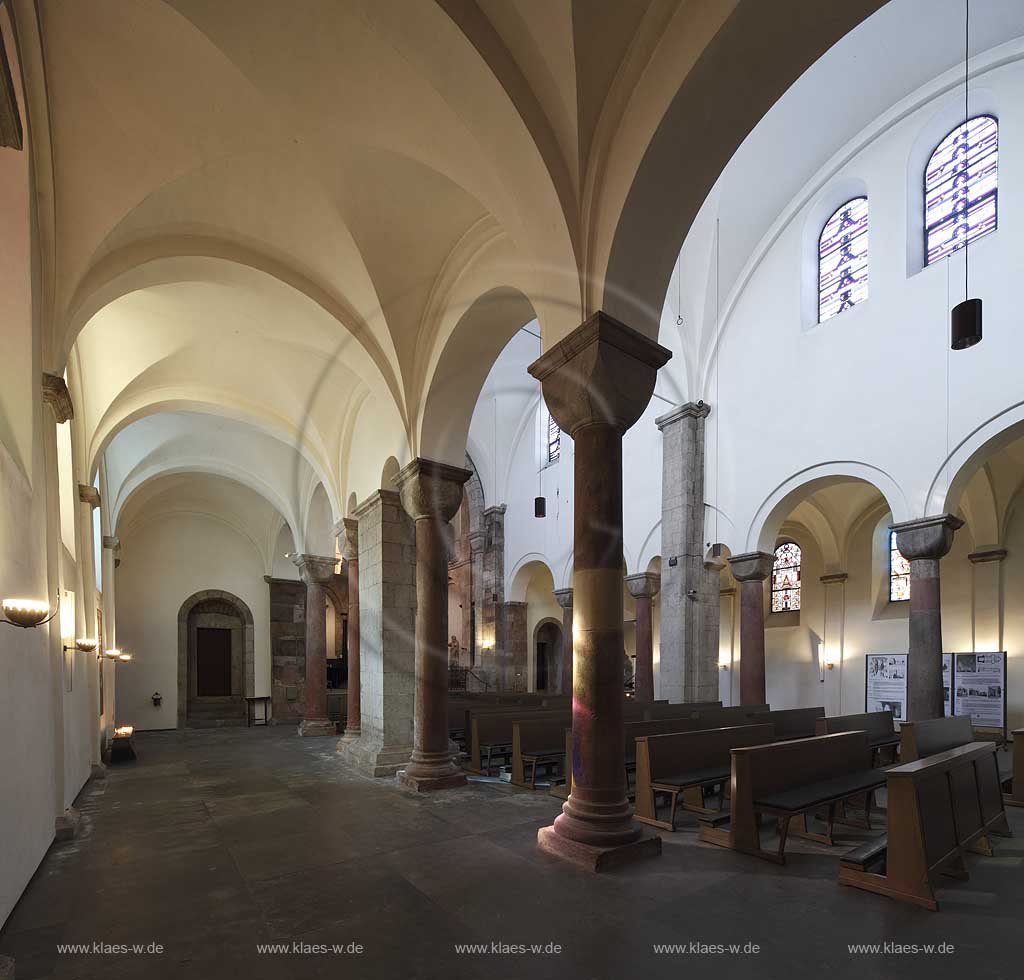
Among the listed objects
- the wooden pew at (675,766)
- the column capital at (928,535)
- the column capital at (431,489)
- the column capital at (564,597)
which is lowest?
the wooden pew at (675,766)

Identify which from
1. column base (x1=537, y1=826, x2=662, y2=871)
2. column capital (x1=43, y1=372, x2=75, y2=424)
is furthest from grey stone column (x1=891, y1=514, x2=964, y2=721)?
column capital (x1=43, y1=372, x2=75, y2=424)

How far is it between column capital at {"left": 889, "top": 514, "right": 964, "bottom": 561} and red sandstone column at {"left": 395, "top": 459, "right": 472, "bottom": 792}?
22.4ft

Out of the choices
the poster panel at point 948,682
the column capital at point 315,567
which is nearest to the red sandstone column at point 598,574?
the poster panel at point 948,682

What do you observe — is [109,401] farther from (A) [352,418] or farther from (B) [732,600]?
(B) [732,600]

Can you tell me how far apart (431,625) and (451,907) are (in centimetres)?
402

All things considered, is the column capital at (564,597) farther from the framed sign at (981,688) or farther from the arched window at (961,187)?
the arched window at (961,187)

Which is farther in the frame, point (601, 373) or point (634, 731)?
Result: point (634, 731)

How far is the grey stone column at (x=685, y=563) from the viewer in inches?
508

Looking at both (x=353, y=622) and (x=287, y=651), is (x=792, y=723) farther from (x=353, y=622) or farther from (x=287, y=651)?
(x=287, y=651)

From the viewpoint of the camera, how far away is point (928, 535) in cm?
984

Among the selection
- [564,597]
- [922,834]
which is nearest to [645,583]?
[564,597]

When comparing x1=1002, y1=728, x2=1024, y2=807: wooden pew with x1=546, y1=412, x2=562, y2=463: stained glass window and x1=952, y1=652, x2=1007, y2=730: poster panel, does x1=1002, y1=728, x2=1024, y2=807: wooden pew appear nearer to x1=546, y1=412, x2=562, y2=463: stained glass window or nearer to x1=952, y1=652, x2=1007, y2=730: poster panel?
x1=952, y1=652, x2=1007, y2=730: poster panel

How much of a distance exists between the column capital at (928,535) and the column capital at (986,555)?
183 inches

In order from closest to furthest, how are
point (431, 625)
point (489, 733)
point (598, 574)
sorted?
point (598, 574), point (431, 625), point (489, 733)
